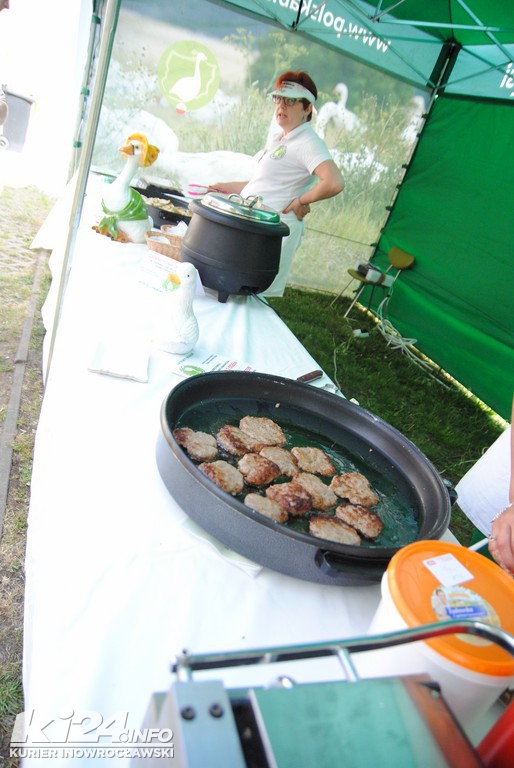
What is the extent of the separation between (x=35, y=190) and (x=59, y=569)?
7856mm

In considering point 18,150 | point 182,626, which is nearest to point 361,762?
point 182,626

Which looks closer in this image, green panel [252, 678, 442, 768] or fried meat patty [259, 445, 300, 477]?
green panel [252, 678, 442, 768]

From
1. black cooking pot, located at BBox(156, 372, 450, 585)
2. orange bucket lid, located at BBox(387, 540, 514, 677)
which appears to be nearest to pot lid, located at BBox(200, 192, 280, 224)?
black cooking pot, located at BBox(156, 372, 450, 585)

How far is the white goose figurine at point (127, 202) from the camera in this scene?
2.59 metres

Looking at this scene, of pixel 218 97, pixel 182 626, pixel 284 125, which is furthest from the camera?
pixel 218 97

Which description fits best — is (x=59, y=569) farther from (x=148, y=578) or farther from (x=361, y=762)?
(x=361, y=762)

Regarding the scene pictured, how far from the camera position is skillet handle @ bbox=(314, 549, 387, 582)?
2.86ft

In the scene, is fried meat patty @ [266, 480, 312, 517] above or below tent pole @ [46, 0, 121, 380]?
below

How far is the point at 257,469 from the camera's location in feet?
4.02

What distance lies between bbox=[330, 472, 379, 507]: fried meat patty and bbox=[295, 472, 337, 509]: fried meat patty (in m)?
0.03

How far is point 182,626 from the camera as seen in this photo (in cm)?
82

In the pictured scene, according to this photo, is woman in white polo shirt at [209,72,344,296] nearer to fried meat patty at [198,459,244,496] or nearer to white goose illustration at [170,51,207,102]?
fried meat patty at [198,459,244,496]

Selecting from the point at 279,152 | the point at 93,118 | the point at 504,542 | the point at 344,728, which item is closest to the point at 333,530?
the point at 504,542

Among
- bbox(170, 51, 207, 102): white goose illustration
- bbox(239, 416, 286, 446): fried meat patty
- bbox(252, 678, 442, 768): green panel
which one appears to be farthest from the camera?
bbox(170, 51, 207, 102): white goose illustration
